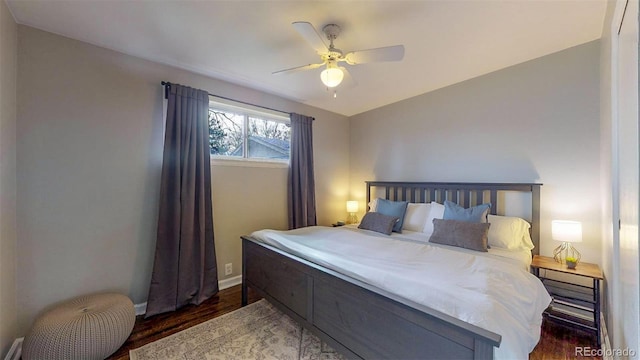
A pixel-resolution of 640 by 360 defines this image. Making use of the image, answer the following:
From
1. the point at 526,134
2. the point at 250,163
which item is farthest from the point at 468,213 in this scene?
the point at 250,163

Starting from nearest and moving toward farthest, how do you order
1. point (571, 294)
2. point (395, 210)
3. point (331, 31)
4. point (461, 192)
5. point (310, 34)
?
point (310, 34) → point (331, 31) → point (571, 294) → point (461, 192) → point (395, 210)

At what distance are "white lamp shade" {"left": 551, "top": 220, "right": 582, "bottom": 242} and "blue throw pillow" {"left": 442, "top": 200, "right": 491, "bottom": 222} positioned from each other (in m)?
0.53

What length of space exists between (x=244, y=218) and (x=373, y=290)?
2.23m

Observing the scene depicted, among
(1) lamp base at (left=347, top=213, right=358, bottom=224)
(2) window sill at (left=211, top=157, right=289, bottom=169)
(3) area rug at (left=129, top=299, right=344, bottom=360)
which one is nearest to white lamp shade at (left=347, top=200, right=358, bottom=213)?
(1) lamp base at (left=347, top=213, right=358, bottom=224)

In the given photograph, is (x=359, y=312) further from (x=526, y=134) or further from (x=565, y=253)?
(x=526, y=134)

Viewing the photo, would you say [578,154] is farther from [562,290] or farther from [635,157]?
[635,157]

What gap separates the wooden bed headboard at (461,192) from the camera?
250cm

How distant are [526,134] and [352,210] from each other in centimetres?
246

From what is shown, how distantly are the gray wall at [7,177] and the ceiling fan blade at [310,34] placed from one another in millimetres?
1999

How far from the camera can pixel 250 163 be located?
128 inches

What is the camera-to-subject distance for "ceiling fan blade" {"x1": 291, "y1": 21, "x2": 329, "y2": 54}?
1539 millimetres

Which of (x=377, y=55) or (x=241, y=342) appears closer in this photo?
(x=377, y=55)

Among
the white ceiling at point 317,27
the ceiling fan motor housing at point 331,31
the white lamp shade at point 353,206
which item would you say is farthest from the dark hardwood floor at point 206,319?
the ceiling fan motor housing at point 331,31

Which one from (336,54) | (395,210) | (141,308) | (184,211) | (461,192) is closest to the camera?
(336,54)
